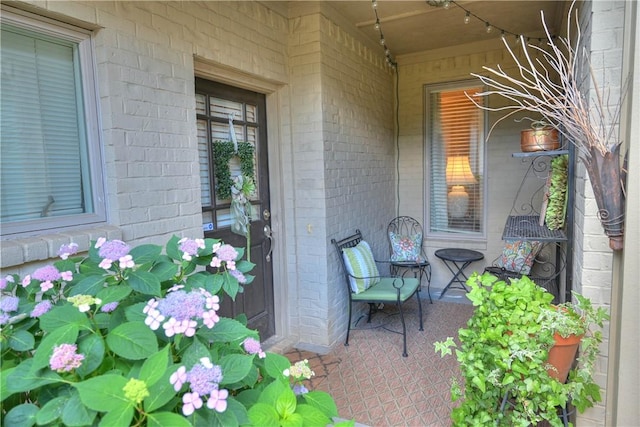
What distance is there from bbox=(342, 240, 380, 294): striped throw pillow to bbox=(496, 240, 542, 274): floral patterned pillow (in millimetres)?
1371

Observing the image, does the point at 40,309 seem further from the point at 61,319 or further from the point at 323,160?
the point at 323,160

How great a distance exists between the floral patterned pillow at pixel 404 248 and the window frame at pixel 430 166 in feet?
1.58

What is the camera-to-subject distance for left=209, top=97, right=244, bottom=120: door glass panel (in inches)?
100

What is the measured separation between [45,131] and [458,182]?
12.7ft

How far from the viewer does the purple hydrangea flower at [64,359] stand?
683 millimetres

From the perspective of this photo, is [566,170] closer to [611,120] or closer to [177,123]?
[611,120]

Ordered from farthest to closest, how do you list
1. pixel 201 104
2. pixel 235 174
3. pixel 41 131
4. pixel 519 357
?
pixel 235 174 < pixel 201 104 < pixel 41 131 < pixel 519 357

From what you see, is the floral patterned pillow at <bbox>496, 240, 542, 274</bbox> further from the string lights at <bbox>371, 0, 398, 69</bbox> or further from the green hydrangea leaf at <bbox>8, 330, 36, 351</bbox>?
the green hydrangea leaf at <bbox>8, 330, 36, 351</bbox>

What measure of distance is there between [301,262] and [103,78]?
6.17 ft

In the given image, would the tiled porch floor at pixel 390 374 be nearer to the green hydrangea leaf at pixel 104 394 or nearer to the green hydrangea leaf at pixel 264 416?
the green hydrangea leaf at pixel 264 416

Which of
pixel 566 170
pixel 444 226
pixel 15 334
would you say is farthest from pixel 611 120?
pixel 444 226

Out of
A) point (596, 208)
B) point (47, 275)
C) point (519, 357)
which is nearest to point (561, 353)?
point (519, 357)

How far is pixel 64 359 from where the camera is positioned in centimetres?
69

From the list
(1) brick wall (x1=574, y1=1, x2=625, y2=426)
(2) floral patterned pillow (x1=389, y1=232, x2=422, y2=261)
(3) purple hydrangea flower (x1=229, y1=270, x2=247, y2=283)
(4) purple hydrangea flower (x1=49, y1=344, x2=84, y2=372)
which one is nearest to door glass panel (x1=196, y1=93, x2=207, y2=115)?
(3) purple hydrangea flower (x1=229, y1=270, x2=247, y2=283)
